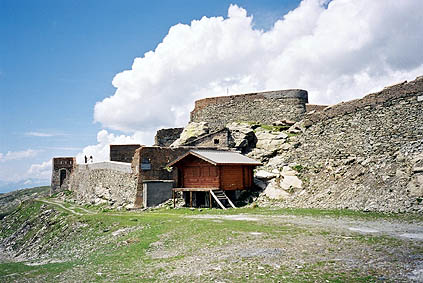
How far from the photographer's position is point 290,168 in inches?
1027

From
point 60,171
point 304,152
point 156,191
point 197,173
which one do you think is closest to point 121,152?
point 156,191

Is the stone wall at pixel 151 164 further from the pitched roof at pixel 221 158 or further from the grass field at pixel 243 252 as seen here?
the grass field at pixel 243 252

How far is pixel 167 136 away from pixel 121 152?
229 inches

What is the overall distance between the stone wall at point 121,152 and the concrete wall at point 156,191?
1283 cm

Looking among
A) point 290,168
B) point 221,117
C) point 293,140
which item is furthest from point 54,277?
point 221,117

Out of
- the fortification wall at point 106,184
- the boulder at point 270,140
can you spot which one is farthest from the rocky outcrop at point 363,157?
the fortification wall at point 106,184

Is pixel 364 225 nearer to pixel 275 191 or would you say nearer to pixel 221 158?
pixel 275 191

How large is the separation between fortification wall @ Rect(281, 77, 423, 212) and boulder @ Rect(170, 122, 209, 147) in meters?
12.8

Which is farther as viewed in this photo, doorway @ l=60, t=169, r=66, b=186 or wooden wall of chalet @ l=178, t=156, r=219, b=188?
doorway @ l=60, t=169, r=66, b=186

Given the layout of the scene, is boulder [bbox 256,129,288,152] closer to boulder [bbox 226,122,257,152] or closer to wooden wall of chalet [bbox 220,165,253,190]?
boulder [bbox 226,122,257,152]

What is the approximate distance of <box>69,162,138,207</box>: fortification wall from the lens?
98.4ft

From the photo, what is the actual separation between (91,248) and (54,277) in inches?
187

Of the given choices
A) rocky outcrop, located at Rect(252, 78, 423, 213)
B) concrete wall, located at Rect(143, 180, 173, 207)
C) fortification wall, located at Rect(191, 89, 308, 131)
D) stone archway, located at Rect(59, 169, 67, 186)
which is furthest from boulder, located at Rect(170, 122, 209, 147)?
stone archway, located at Rect(59, 169, 67, 186)

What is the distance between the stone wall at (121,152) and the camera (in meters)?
39.2
